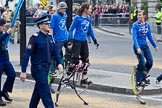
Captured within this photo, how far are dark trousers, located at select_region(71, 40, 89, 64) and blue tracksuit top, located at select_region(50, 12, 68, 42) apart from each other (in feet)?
3.44

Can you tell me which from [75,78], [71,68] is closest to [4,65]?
[71,68]

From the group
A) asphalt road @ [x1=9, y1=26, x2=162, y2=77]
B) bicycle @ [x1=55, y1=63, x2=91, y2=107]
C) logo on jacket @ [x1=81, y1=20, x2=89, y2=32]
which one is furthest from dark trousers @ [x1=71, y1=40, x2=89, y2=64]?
asphalt road @ [x1=9, y1=26, x2=162, y2=77]

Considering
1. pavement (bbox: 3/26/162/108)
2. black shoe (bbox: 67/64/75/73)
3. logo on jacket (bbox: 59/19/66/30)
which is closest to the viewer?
black shoe (bbox: 67/64/75/73)

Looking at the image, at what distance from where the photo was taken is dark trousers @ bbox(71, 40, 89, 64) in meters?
11.2

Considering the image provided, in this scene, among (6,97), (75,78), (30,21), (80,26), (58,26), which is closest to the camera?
(6,97)

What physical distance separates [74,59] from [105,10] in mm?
39396

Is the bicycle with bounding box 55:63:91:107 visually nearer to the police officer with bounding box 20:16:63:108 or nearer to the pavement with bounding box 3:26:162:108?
the pavement with bounding box 3:26:162:108

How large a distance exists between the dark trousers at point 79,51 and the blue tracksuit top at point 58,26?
1.05m

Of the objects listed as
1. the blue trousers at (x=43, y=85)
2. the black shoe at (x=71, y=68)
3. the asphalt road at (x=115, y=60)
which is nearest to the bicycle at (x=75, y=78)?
the black shoe at (x=71, y=68)

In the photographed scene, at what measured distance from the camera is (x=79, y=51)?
443 inches

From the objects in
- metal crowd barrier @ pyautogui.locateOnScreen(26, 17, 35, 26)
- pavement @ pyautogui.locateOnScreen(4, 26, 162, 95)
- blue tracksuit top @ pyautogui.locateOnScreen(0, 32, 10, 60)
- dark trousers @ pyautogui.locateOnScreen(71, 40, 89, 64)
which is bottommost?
metal crowd barrier @ pyautogui.locateOnScreen(26, 17, 35, 26)

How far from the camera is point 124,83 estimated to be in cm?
1275

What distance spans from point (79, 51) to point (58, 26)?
121 centimetres

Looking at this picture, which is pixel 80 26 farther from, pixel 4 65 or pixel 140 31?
pixel 4 65
